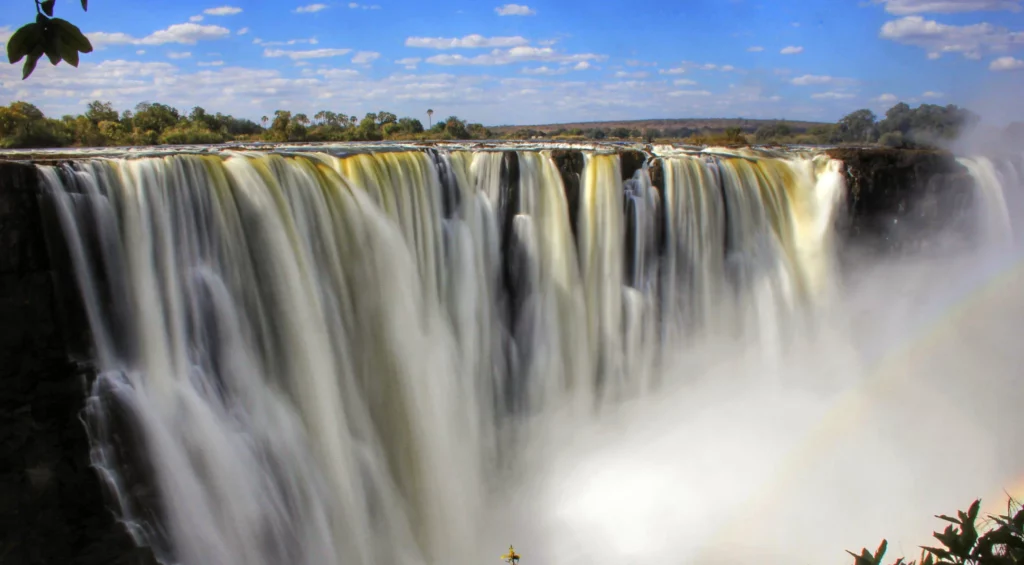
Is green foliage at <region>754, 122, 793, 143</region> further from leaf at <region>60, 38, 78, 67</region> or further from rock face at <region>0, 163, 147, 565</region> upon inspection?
leaf at <region>60, 38, 78, 67</region>

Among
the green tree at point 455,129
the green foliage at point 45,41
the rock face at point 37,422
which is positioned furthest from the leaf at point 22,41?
the green tree at point 455,129

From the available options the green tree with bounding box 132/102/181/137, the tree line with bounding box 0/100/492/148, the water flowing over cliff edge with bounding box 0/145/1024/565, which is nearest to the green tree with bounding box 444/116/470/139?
the tree line with bounding box 0/100/492/148

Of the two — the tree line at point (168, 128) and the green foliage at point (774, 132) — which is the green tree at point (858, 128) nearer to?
the green foliage at point (774, 132)

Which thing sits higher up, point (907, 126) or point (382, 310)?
point (907, 126)

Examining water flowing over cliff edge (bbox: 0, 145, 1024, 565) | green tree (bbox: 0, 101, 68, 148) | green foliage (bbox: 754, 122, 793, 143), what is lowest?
water flowing over cliff edge (bbox: 0, 145, 1024, 565)

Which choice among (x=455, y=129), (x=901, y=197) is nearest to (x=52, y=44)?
(x=901, y=197)

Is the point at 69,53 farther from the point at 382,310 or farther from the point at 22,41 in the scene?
the point at 382,310
